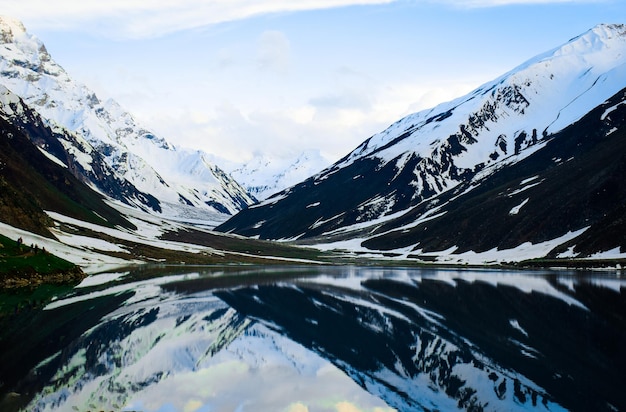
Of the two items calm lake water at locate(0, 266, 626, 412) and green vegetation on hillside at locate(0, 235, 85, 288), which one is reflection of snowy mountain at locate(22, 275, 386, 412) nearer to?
calm lake water at locate(0, 266, 626, 412)

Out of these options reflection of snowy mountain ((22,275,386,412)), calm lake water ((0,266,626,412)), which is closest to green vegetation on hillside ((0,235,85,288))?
calm lake water ((0,266,626,412))

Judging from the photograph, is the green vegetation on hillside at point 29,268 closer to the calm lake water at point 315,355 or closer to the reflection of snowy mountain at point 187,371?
the calm lake water at point 315,355

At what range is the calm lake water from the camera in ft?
83.8

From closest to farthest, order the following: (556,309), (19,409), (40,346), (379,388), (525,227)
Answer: (19,409), (379,388), (40,346), (556,309), (525,227)

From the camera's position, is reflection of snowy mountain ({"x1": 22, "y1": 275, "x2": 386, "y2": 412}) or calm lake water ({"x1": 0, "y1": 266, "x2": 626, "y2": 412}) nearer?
reflection of snowy mountain ({"x1": 22, "y1": 275, "x2": 386, "y2": 412})

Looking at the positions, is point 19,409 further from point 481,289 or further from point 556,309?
point 481,289

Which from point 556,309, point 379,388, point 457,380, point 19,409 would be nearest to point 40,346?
point 19,409

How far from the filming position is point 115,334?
4056 cm

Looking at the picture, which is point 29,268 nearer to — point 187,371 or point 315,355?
point 315,355

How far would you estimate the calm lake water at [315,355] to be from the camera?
25.5 metres

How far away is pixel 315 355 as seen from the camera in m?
36.1

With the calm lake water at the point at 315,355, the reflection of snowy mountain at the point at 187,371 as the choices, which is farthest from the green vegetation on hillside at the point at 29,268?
the reflection of snowy mountain at the point at 187,371

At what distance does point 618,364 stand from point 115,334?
91.0 feet

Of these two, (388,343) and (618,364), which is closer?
(618,364)
